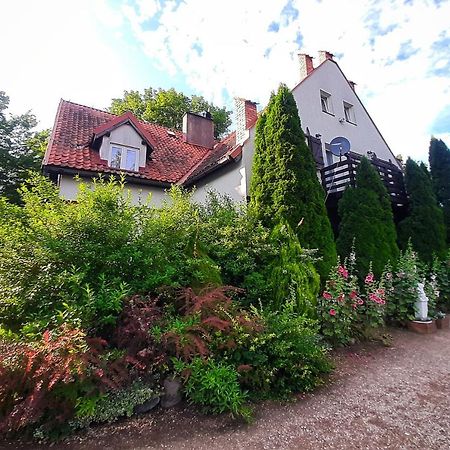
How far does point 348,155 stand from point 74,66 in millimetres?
8074

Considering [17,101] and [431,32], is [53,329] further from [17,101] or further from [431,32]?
[17,101]

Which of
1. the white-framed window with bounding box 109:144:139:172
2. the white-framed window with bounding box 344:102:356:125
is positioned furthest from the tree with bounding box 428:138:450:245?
the white-framed window with bounding box 109:144:139:172

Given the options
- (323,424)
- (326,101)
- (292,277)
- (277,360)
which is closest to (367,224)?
(292,277)

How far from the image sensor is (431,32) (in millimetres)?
→ 5602

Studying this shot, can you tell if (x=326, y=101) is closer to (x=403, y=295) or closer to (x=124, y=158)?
(x=403, y=295)

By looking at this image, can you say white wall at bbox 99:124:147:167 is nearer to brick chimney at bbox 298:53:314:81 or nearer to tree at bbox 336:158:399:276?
brick chimney at bbox 298:53:314:81

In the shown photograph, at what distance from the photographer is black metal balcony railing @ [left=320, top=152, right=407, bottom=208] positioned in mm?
8373

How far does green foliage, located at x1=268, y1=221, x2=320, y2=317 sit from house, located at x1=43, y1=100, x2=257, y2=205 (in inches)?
131

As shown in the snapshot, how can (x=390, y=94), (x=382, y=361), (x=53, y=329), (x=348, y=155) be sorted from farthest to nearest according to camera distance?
(x=348, y=155)
(x=390, y=94)
(x=382, y=361)
(x=53, y=329)

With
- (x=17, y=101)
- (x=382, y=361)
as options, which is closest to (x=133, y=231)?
(x=382, y=361)

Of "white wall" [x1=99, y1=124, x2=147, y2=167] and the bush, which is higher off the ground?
"white wall" [x1=99, y1=124, x2=147, y2=167]

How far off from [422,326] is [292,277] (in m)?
3.52

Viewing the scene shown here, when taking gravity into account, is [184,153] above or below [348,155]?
above

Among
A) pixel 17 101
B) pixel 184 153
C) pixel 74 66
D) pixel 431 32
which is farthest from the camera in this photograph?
pixel 17 101
